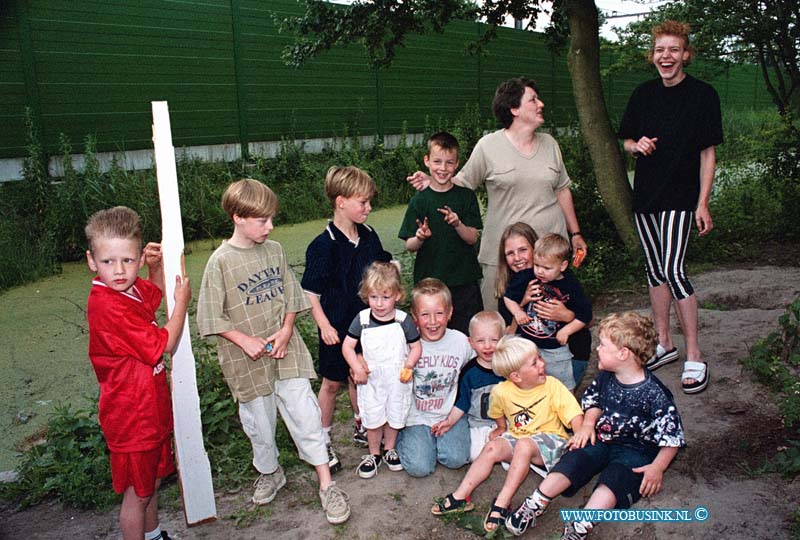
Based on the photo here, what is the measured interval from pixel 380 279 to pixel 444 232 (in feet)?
2.67

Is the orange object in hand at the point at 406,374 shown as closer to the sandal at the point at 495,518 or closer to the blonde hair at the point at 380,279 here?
the blonde hair at the point at 380,279

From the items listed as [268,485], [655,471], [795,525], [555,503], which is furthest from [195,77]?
[795,525]

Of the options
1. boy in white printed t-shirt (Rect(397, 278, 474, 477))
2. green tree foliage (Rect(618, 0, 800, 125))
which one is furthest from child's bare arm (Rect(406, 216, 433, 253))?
green tree foliage (Rect(618, 0, 800, 125))

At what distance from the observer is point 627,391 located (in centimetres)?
312

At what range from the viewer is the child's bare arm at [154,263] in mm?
2994

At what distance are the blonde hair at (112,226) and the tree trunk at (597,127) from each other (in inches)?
200

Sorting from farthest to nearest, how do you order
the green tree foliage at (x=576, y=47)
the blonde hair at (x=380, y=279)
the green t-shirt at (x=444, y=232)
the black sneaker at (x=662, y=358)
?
the green tree foliage at (x=576, y=47)
the black sneaker at (x=662, y=358)
the green t-shirt at (x=444, y=232)
the blonde hair at (x=380, y=279)

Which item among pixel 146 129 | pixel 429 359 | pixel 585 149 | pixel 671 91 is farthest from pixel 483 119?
pixel 429 359

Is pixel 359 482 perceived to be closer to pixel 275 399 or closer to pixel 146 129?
pixel 275 399

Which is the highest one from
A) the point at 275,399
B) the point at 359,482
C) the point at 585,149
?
the point at 585,149

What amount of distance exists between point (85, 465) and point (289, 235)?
5.54 metres

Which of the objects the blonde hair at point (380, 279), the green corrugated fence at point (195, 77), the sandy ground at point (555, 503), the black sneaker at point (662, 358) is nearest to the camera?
the sandy ground at point (555, 503)

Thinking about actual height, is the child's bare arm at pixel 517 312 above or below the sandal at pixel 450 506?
above

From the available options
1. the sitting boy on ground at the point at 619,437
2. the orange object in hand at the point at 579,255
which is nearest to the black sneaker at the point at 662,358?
the orange object in hand at the point at 579,255
